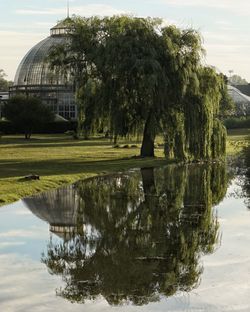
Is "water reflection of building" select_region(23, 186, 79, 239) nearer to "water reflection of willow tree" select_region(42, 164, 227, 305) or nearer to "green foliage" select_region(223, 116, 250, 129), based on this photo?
"water reflection of willow tree" select_region(42, 164, 227, 305)

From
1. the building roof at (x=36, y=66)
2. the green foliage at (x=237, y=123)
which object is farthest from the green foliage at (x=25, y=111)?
the green foliage at (x=237, y=123)

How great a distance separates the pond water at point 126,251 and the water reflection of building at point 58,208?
A: 0.03 m

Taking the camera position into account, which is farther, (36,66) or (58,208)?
(36,66)

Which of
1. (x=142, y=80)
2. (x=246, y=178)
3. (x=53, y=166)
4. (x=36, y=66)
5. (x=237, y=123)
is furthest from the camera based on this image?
(x=36, y=66)

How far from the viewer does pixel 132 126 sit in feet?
137

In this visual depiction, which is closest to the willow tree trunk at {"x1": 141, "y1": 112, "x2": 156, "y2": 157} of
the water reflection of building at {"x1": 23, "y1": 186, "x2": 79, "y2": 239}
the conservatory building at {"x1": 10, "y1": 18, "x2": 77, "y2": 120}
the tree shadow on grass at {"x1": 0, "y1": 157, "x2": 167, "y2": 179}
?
the tree shadow on grass at {"x1": 0, "y1": 157, "x2": 167, "y2": 179}

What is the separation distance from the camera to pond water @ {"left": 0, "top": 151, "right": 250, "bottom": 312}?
11.7m

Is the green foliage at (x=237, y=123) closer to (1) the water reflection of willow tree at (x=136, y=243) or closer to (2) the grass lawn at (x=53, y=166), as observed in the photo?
(2) the grass lawn at (x=53, y=166)

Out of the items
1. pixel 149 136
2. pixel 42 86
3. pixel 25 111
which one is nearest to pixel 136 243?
pixel 149 136

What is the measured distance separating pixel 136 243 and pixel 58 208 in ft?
21.4

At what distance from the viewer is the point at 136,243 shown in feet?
54.5

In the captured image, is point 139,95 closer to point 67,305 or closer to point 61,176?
point 61,176

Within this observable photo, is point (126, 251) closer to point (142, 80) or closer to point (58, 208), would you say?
point (58, 208)

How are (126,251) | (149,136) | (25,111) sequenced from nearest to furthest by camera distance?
(126,251), (149,136), (25,111)
